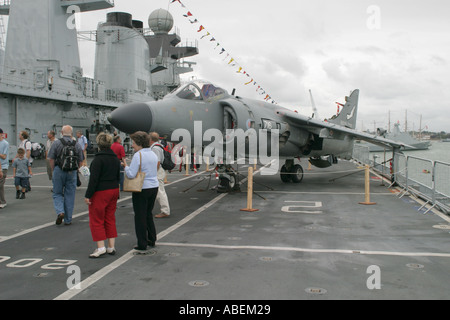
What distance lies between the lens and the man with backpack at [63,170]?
7.57 m

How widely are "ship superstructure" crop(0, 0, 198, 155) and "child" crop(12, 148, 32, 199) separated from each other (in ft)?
40.5

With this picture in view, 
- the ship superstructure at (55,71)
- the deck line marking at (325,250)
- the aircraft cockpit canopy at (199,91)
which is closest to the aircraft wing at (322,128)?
the aircraft cockpit canopy at (199,91)

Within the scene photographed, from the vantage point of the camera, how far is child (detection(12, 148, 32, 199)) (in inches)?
415

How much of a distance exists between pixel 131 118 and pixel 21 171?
427 centimetres

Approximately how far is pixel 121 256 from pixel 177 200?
514 centimetres

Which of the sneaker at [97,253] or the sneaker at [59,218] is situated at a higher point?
the sneaker at [59,218]

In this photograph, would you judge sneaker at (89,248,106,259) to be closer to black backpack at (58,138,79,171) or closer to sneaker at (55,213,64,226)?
sneaker at (55,213,64,226)

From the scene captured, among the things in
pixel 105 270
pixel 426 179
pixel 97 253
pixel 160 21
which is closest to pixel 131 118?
pixel 97 253

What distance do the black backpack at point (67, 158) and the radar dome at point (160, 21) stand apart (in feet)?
111

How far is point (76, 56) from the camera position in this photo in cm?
2677

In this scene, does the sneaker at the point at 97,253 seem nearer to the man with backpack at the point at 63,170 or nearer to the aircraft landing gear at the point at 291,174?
the man with backpack at the point at 63,170

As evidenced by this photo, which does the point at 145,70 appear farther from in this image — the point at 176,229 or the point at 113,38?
the point at 176,229

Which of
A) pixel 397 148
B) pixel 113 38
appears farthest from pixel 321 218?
pixel 113 38

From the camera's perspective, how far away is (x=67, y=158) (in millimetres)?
7570
